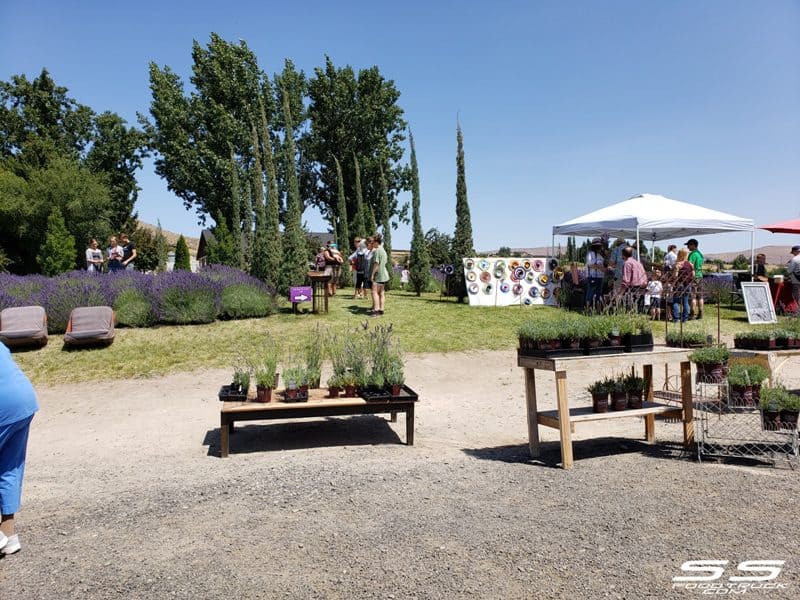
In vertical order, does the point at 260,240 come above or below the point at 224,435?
above

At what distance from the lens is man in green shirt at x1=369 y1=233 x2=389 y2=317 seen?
41.9ft

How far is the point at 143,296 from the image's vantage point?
12.2m

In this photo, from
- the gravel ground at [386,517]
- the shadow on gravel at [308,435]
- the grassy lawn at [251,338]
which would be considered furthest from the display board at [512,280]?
the gravel ground at [386,517]

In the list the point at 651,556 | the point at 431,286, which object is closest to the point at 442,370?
the point at 651,556

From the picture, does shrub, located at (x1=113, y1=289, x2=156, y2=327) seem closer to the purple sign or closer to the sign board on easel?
the purple sign

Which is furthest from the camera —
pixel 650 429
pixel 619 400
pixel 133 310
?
pixel 133 310

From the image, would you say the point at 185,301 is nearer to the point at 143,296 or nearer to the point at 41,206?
the point at 143,296

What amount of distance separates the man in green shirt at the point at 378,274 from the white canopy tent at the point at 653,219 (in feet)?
15.2

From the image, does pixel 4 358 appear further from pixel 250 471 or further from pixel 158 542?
pixel 250 471

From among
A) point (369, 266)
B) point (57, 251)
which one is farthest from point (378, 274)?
point (57, 251)

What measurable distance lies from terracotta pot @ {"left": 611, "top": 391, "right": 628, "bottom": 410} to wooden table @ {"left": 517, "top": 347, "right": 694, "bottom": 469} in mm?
102

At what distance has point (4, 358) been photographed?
3.44 metres

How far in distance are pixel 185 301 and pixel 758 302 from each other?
10235 mm

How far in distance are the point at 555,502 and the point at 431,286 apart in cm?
1505
